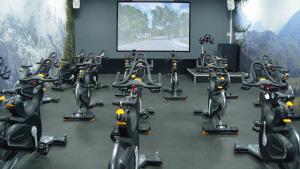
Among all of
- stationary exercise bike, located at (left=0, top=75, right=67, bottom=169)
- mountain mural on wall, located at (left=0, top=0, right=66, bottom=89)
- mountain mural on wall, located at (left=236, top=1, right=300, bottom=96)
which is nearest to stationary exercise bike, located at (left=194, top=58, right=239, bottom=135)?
stationary exercise bike, located at (left=0, top=75, right=67, bottom=169)

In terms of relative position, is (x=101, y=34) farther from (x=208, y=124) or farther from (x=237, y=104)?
(x=208, y=124)

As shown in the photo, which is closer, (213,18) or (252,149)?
(252,149)

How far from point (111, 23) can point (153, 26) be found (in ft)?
5.09

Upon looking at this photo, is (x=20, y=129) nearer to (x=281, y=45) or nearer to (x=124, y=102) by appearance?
(x=124, y=102)

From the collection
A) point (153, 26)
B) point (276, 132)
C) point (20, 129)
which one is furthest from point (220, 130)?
point (153, 26)

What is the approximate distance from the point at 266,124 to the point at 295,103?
434cm

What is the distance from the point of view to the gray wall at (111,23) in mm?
12719

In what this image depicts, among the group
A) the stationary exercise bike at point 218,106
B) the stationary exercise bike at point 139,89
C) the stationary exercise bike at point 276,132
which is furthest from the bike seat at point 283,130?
the stationary exercise bike at point 218,106

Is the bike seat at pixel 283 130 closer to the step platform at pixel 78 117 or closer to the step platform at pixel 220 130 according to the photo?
the step platform at pixel 220 130

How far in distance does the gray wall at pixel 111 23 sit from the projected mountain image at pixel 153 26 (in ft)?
0.83

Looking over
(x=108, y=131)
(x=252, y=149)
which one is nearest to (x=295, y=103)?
(x=252, y=149)

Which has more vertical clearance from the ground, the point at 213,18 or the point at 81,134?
the point at 213,18

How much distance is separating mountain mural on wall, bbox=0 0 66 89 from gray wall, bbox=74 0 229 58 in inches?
64.8

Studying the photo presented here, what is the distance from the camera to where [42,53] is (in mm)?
9055
